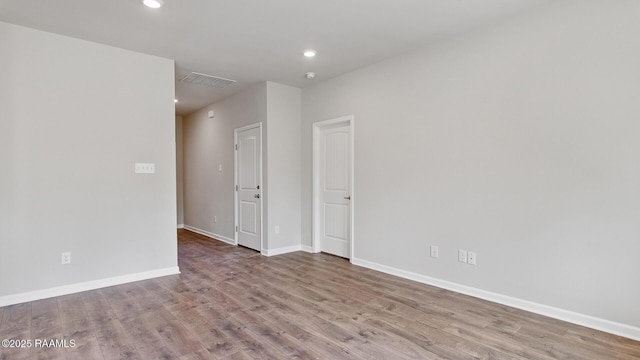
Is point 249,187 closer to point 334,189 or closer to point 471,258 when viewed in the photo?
point 334,189

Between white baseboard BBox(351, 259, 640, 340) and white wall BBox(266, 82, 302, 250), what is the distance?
1.88m

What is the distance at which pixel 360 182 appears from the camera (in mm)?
4383

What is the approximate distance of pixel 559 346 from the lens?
2.28m

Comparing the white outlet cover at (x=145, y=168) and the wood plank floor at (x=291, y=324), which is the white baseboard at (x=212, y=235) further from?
the white outlet cover at (x=145, y=168)

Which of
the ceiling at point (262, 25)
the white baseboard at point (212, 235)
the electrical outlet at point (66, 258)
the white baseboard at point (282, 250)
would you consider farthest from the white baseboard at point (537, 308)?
the electrical outlet at point (66, 258)

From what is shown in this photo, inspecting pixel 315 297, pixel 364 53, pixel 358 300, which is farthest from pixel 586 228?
pixel 364 53

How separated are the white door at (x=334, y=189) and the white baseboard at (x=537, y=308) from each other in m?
1.08

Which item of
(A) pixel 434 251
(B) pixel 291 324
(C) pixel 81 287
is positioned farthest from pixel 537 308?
(C) pixel 81 287

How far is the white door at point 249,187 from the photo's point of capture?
203 inches

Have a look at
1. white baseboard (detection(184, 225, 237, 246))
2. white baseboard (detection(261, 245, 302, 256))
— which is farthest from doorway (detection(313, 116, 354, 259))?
white baseboard (detection(184, 225, 237, 246))

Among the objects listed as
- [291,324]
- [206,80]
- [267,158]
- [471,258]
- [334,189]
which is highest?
[206,80]

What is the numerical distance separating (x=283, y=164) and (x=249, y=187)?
0.72 m

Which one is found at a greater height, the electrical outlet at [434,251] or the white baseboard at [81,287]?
the electrical outlet at [434,251]

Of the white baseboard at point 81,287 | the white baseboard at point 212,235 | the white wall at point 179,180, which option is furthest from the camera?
the white wall at point 179,180
